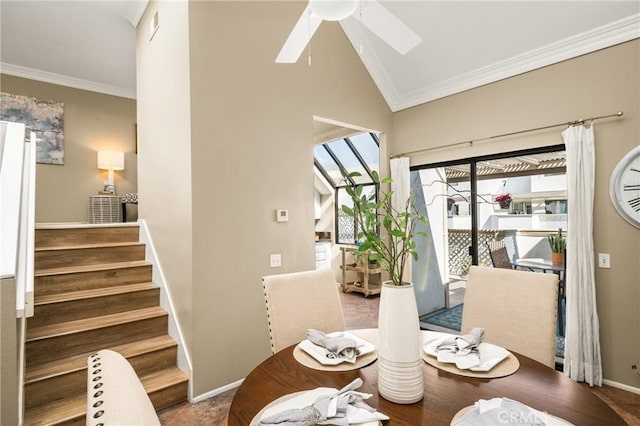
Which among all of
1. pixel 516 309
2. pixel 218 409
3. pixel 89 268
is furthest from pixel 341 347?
pixel 89 268

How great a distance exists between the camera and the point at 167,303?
275 cm

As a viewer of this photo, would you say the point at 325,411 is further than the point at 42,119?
No

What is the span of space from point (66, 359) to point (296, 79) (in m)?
2.89

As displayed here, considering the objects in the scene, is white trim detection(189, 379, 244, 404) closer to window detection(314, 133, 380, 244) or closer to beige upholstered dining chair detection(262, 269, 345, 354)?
beige upholstered dining chair detection(262, 269, 345, 354)

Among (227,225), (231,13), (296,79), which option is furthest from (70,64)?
(227,225)

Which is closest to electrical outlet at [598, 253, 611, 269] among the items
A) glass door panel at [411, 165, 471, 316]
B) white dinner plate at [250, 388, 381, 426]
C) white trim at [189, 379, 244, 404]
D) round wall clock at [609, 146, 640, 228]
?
round wall clock at [609, 146, 640, 228]

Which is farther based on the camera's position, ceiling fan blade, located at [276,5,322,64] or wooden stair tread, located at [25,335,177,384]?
wooden stair tread, located at [25,335,177,384]

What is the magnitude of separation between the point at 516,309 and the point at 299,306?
116 centimetres

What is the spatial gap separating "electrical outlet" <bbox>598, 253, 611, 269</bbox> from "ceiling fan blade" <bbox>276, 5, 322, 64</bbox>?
9.15 feet

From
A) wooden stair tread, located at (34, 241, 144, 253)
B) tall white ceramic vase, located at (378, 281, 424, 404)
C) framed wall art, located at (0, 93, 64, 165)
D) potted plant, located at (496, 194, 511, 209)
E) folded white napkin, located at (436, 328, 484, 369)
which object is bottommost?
folded white napkin, located at (436, 328, 484, 369)

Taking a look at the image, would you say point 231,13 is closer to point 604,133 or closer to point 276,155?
point 276,155

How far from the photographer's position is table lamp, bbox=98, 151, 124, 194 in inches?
184

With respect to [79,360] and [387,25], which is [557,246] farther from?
[79,360]

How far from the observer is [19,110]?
167 inches
